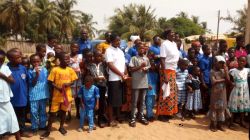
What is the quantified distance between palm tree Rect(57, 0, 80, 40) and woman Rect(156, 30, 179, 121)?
37.0 metres

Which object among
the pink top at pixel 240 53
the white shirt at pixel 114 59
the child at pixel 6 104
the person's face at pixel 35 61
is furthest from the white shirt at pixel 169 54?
the child at pixel 6 104

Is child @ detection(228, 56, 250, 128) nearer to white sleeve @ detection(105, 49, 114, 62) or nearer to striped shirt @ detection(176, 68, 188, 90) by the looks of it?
striped shirt @ detection(176, 68, 188, 90)

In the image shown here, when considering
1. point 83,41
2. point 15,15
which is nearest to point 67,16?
point 15,15

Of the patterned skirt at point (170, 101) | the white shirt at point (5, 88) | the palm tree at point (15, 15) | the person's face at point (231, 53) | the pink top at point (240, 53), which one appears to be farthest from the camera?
the palm tree at point (15, 15)

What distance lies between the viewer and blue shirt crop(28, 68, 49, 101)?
5.40m

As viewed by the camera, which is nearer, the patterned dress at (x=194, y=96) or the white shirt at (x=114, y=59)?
the white shirt at (x=114, y=59)

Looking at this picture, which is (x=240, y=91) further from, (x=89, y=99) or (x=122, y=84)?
(x=89, y=99)

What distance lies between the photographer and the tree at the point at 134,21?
36812 millimetres

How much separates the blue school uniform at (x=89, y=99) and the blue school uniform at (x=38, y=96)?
705 millimetres

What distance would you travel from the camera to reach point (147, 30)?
37.2m

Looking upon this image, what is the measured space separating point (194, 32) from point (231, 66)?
47.5 metres

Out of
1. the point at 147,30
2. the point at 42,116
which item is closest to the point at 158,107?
the point at 42,116

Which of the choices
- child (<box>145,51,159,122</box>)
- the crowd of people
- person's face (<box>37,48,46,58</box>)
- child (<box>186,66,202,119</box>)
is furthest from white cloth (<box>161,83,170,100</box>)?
person's face (<box>37,48,46,58</box>)

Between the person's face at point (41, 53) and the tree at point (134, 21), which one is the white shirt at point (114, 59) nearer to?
the person's face at point (41, 53)
